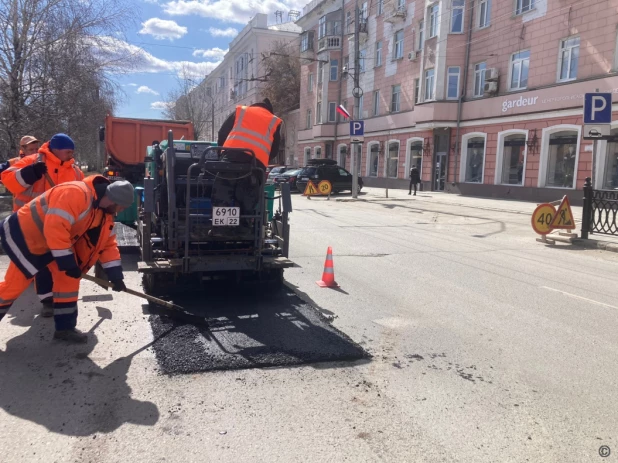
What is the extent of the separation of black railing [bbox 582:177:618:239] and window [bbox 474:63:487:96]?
1541 centimetres

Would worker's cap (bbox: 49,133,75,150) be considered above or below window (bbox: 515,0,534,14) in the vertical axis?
below

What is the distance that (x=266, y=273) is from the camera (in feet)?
20.5

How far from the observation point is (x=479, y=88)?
84.5ft

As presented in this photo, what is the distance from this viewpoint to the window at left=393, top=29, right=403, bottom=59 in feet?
105

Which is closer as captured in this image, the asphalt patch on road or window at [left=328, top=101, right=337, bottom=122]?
the asphalt patch on road

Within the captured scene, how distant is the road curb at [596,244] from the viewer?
34.7 ft

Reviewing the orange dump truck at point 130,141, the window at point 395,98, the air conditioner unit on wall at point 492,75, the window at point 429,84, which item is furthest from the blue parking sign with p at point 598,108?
the window at point 395,98

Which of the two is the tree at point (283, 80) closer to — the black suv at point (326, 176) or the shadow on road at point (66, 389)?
the black suv at point (326, 176)

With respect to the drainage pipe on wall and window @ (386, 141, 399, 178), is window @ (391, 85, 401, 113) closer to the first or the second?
window @ (386, 141, 399, 178)

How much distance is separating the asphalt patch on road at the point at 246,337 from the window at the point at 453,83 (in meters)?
23.7

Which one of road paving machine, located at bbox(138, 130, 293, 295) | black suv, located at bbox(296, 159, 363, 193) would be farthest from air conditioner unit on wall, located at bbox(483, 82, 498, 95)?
road paving machine, located at bbox(138, 130, 293, 295)

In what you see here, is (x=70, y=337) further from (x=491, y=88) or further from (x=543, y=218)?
(x=491, y=88)

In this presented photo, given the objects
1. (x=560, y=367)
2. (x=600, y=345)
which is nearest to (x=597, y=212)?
(x=600, y=345)

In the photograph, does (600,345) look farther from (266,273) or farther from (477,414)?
(266,273)
